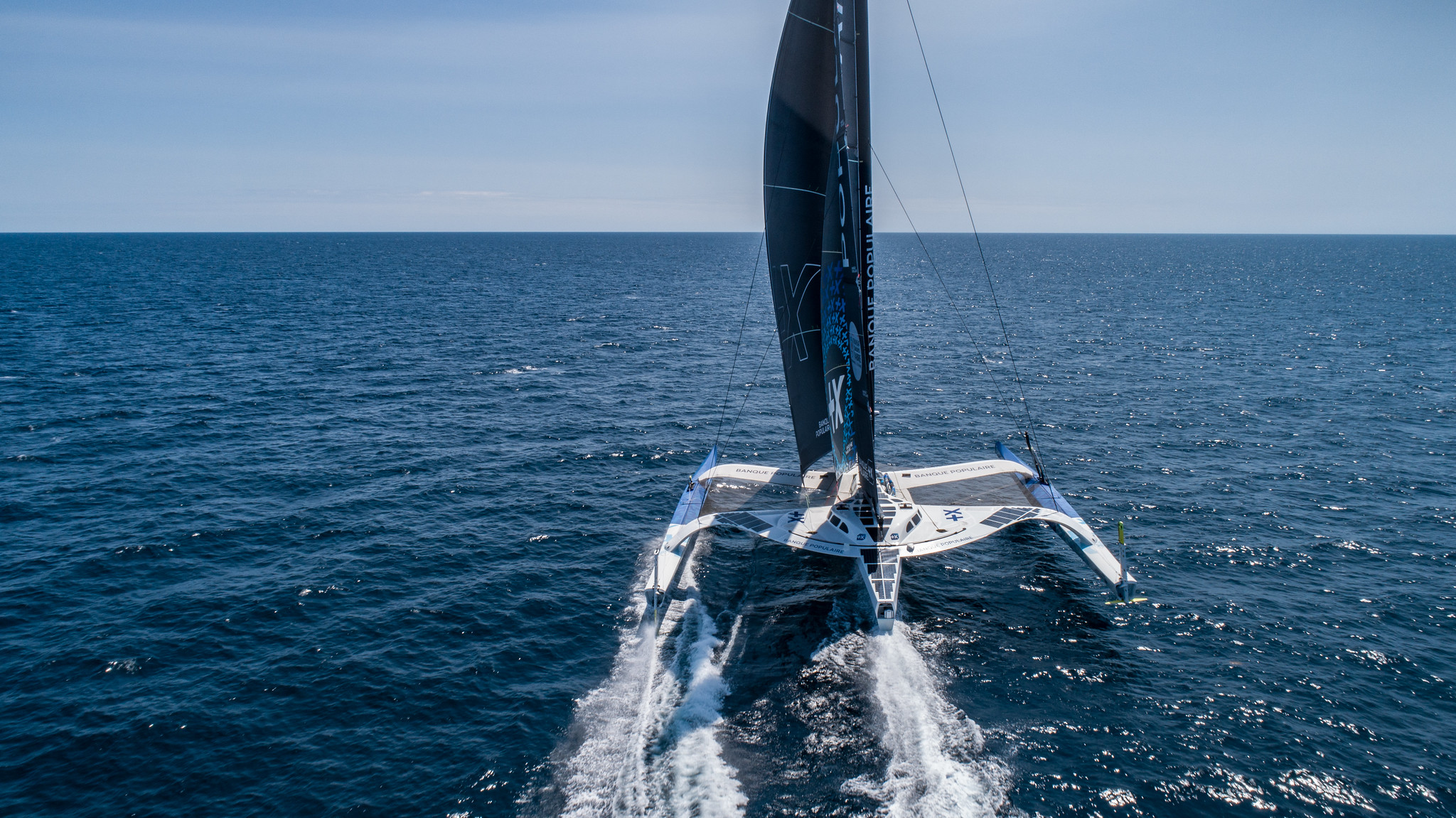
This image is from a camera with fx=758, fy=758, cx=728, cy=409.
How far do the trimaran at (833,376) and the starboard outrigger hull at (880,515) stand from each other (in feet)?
0.22

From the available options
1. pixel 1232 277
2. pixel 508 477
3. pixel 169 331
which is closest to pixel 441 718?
pixel 508 477

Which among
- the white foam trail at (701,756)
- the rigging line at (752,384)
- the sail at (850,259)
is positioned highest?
the sail at (850,259)

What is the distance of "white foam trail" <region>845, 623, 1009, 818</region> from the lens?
1620 cm

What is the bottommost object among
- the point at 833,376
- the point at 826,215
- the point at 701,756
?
the point at 701,756

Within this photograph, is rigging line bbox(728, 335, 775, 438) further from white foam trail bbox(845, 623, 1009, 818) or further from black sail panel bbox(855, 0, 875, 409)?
white foam trail bbox(845, 623, 1009, 818)

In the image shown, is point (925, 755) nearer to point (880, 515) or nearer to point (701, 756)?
point (701, 756)

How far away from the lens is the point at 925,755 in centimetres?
1764

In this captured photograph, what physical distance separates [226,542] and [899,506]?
25096 millimetres

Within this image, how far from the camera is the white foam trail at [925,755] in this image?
16.2m

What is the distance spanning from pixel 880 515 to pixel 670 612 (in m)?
7.58

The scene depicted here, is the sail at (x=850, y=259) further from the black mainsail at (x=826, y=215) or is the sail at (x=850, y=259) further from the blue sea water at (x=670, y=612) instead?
the blue sea water at (x=670, y=612)

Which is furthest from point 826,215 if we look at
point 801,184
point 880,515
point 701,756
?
point 701,756

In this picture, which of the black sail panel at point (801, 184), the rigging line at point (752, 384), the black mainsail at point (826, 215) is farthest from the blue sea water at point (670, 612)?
the black sail panel at point (801, 184)

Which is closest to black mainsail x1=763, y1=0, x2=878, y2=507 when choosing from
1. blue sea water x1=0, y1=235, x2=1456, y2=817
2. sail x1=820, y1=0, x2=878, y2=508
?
sail x1=820, y1=0, x2=878, y2=508
